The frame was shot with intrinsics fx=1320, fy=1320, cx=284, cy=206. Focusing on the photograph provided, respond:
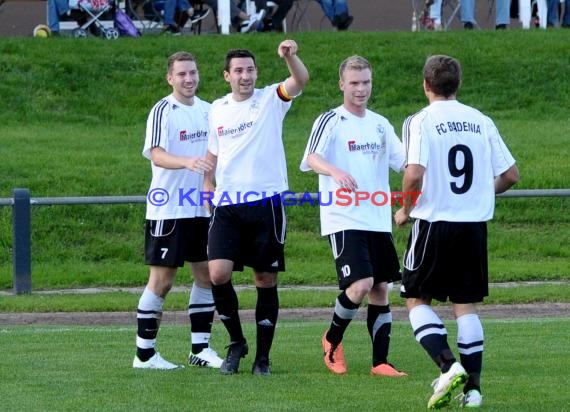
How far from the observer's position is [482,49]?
23203 mm

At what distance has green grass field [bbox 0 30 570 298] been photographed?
1636cm

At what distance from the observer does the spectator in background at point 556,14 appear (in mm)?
25547

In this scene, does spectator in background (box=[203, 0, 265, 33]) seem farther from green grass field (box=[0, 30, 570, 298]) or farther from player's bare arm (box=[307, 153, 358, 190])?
player's bare arm (box=[307, 153, 358, 190])

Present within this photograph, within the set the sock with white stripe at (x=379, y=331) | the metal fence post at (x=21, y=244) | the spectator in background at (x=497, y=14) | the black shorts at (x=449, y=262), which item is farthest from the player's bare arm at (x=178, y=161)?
the spectator in background at (x=497, y=14)

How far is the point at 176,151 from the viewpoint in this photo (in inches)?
364

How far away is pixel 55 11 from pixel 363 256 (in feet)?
51.5

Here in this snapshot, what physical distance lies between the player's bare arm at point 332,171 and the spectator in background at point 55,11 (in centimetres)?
1490

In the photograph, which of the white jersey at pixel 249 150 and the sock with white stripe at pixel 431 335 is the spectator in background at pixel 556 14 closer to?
the white jersey at pixel 249 150

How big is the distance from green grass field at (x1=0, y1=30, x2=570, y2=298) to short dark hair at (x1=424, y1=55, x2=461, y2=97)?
7667mm

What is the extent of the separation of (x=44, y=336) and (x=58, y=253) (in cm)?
532

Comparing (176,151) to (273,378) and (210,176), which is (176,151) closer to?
(210,176)

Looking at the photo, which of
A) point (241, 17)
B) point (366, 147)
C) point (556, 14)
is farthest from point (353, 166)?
point (556, 14)

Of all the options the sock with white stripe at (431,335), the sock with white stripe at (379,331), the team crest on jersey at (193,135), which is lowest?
the sock with white stripe at (379,331)

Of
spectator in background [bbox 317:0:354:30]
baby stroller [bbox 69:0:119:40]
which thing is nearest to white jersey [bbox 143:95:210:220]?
baby stroller [bbox 69:0:119:40]
